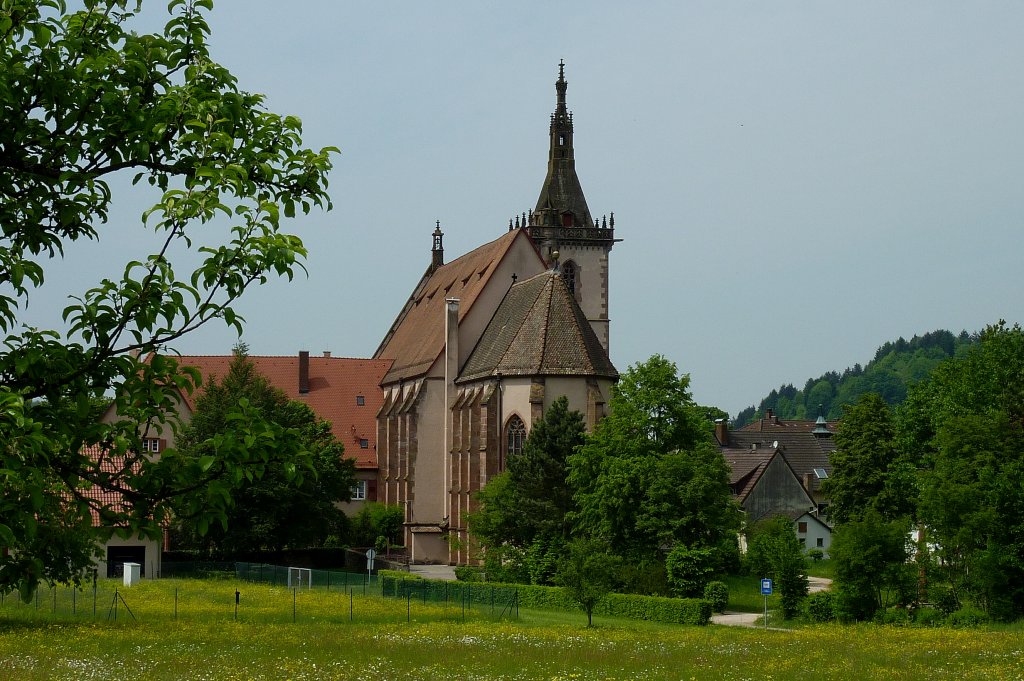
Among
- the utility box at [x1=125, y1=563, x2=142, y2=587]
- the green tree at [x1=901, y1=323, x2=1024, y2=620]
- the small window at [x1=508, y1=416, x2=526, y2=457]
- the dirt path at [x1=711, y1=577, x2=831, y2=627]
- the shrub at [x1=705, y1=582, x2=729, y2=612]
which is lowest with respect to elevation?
the dirt path at [x1=711, y1=577, x2=831, y2=627]

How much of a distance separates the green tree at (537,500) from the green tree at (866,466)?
25.2m

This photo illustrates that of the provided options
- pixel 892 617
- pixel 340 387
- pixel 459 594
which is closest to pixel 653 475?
pixel 459 594

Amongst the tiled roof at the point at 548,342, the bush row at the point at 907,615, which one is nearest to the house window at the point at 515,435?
the tiled roof at the point at 548,342

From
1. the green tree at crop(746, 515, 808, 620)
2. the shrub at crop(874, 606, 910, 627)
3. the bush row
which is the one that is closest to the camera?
the bush row

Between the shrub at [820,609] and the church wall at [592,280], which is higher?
the church wall at [592,280]

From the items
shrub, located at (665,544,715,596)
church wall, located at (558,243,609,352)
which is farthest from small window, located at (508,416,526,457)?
church wall, located at (558,243,609,352)

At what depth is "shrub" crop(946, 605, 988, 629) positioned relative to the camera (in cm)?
3892

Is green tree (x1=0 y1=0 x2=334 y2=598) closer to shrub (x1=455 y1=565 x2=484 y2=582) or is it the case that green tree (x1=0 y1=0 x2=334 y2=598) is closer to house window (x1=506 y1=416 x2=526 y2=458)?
shrub (x1=455 y1=565 x2=484 y2=582)

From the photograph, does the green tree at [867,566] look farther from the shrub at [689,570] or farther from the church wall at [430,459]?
the church wall at [430,459]

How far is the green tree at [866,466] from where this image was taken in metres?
70.3

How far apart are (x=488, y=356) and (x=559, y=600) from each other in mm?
19872

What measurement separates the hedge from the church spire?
146 ft

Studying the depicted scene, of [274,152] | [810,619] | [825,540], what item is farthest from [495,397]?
[274,152]

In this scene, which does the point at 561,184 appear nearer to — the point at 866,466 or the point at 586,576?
the point at 866,466
